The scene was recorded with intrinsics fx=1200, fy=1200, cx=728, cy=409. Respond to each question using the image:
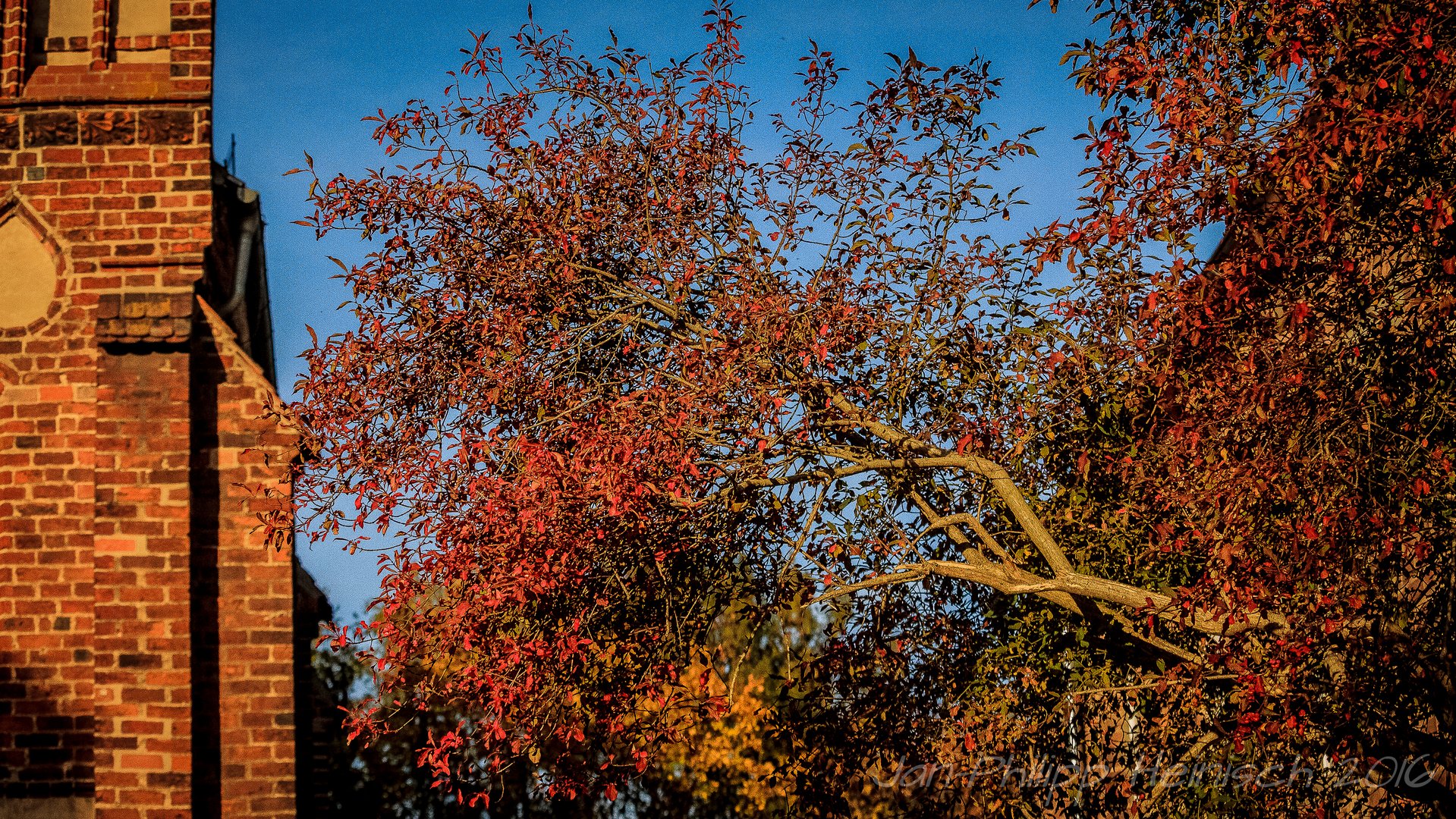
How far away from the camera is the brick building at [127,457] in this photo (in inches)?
315

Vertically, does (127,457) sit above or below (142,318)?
below

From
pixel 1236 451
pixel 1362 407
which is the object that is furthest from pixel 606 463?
pixel 1362 407

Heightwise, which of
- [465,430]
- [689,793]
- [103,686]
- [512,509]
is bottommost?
[689,793]

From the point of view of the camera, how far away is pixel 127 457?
26.8 ft

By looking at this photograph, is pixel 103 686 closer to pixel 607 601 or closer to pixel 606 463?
pixel 607 601

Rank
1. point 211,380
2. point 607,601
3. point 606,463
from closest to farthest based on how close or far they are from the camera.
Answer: point 606,463 → point 607,601 → point 211,380

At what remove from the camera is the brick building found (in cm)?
800

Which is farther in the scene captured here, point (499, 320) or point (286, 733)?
point (286, 733)

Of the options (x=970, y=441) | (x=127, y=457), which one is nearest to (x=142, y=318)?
(x=127, y=457)

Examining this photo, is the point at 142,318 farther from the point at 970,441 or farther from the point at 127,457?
the point at 970,441

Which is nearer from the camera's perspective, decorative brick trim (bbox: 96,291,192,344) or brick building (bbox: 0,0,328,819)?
brick building (bbox: 0,0,328,819)

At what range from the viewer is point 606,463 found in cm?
655

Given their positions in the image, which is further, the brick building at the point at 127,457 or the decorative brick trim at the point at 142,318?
the decorative brick trim at the point at 142,318

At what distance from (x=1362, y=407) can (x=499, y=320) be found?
484 cm
